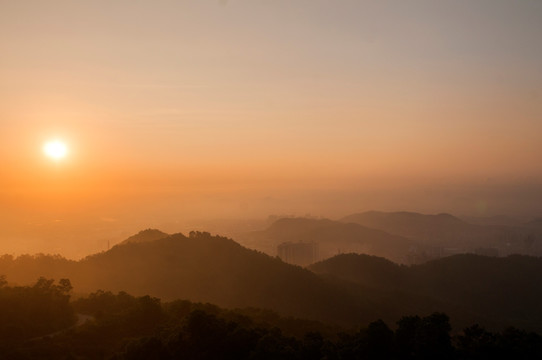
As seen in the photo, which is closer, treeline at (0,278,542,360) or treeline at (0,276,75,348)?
treeline at (0,278,542,360)

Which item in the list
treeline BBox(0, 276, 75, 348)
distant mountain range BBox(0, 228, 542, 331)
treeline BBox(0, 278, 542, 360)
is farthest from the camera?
distant mountain range BBox(0, 228, 542, 331)

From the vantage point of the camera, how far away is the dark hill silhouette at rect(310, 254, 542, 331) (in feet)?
314

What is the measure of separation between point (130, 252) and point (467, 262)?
8455 cm

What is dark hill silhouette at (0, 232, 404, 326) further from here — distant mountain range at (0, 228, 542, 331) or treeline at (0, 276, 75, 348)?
treeline at (0, 276, 75, 348)

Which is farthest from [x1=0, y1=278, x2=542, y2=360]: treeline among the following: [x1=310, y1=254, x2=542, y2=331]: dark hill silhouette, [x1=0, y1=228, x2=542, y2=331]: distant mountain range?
[x1=310, y1=254, x2=542, y2=331]: dark hill silhouette

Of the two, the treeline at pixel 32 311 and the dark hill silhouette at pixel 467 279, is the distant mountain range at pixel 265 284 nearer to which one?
the dark hill silhouette at pixel 467 279

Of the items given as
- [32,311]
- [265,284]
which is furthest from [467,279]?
[32,311]

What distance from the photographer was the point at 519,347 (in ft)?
77.3

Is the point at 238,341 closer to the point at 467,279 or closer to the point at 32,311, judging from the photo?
the point at 32,311

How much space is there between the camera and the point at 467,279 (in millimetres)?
107938

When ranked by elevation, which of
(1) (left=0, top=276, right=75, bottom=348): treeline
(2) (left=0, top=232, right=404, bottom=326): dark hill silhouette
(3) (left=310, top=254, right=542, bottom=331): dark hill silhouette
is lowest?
(3) (left=310, top=254, right=542, bottom=331): dark hill silhouette

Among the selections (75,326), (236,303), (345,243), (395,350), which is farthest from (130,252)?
(345,243)

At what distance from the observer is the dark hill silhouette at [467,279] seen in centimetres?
9569

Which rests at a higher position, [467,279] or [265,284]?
[265,284]
